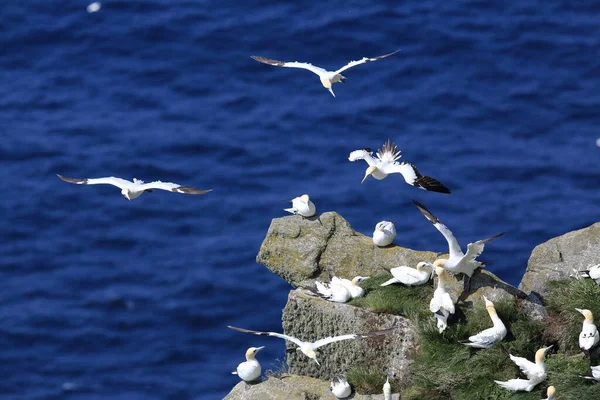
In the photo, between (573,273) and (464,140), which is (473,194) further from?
(573,273)

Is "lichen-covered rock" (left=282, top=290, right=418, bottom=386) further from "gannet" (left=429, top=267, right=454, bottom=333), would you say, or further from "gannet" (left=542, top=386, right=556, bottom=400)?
"gannet" (left=542, top=386, right=556, bottom=400)

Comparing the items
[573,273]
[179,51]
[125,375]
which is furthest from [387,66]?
[573,273]

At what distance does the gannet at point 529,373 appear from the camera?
1989 centimetres

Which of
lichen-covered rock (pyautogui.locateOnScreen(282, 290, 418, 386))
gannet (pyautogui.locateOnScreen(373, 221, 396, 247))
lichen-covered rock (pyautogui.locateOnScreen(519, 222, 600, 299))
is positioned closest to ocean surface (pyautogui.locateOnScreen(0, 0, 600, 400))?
gannet (pyautogui.locateOnScreen(373, 221, 396, 247))

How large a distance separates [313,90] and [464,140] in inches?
204

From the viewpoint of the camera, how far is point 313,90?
1641 inches

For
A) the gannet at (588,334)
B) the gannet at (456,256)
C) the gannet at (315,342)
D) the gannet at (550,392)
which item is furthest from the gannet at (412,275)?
the gannet at (550,392)

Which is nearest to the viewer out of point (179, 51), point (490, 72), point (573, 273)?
point (573, 273)

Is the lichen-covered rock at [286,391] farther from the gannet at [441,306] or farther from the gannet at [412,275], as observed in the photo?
the gannet at [412,275]

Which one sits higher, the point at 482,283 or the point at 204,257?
the point at 482,283

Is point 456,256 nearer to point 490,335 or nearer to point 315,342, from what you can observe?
point 490,335

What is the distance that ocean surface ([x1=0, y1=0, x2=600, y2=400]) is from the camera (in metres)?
35.0

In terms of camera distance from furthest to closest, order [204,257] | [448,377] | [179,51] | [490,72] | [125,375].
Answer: [179,51] < [490,72] < [204,257] < [125,375] < [448,377]

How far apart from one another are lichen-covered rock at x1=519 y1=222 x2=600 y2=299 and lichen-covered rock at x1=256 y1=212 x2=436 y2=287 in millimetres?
1589
